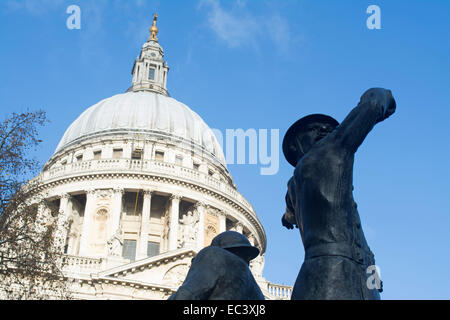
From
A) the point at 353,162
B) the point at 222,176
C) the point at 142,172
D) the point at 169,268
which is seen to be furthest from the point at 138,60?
the point at 353,162

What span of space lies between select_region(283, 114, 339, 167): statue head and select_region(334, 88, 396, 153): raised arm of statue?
347 mm

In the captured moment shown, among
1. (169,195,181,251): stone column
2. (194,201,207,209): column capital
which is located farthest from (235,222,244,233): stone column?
(169,195,181,251): stone column

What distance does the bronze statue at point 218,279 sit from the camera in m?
2.95

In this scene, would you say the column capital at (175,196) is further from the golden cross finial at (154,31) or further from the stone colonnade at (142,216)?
the golden cross finial at (154,31)

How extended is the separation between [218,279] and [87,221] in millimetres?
45286

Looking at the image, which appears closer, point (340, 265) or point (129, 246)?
point (340, 265)

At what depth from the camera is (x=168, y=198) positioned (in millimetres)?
49812

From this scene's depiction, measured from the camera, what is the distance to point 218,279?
3.02 meters

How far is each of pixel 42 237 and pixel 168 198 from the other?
30811 millimetres

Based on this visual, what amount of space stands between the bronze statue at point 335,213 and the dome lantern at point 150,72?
62908 mm

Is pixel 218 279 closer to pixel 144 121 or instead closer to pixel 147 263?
pixel 147 263

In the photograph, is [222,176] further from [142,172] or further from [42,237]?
[42,237]

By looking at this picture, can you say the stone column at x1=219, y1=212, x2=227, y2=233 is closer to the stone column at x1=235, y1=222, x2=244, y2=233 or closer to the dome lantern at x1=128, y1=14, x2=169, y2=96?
the stone column at x1=235, y1=222, x2=244, y2=233

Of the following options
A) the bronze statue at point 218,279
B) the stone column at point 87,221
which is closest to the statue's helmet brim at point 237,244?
the bronze statue at point 218,279
